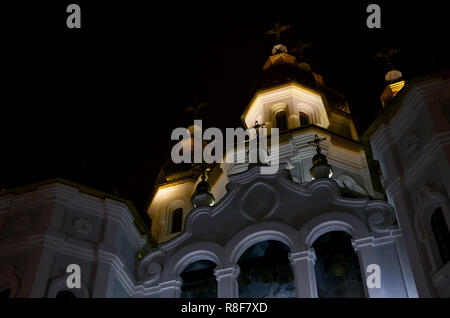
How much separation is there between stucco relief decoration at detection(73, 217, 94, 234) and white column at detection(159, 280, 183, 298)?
7.74ft

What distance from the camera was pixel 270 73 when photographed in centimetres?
2656

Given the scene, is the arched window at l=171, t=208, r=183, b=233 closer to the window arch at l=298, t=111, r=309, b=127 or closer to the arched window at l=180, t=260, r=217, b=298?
the window arch at l=298, t=111, r=309, b=127

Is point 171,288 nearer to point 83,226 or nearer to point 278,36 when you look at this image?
point 83,226

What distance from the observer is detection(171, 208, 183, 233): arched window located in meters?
26.5

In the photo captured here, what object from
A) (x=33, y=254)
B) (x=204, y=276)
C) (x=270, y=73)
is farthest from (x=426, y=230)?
(x=270, y=73)

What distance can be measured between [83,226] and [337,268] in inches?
258

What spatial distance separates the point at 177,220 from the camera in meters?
26.7

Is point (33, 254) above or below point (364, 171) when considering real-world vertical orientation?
below

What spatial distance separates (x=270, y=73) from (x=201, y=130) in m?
5.31

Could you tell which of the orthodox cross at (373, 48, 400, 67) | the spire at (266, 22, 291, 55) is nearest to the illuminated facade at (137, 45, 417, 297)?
the orthodox cross at (373, 48, 400, 67)

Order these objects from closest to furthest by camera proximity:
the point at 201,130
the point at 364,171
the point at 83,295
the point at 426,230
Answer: the point at 426,230
the point at 83,295
the point at 364,171
the point at 201,130

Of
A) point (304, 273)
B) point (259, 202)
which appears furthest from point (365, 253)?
point (259, 202)

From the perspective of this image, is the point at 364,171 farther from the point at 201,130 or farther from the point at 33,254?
the point at 33,254
